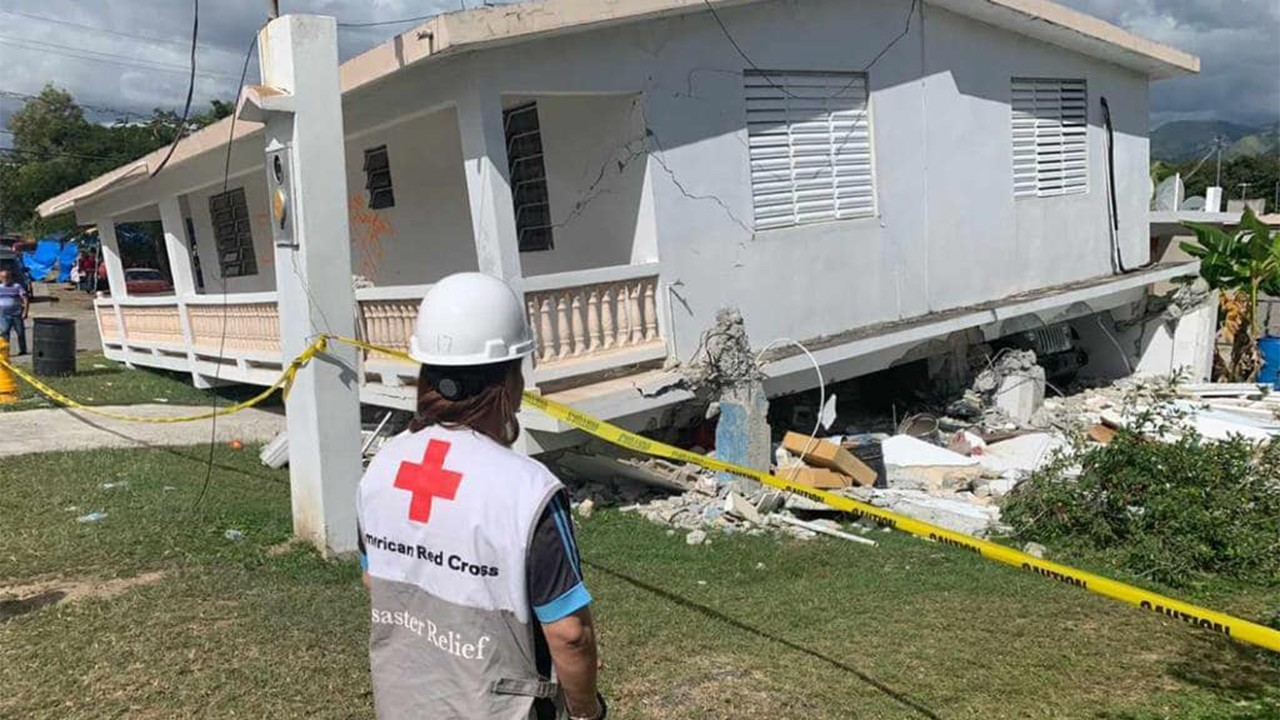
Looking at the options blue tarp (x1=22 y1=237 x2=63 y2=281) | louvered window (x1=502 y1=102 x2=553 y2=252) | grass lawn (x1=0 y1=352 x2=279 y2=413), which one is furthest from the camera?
blue tarp (x1=22 y1=237 x2=63 y2=281)

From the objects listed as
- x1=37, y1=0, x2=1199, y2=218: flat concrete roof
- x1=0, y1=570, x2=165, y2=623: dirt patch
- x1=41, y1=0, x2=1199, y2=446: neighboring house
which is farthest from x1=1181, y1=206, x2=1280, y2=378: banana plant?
x1=0, y1=570, x2=165, y2=623: dirt patch

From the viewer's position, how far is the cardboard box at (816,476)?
8039 mm

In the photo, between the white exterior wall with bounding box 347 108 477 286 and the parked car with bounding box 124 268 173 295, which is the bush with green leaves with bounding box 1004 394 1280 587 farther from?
the parked car with bounding box 124 268 173 295

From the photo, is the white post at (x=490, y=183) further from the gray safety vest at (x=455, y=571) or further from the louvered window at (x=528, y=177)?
the gray safety vest at (x=455, y=571)

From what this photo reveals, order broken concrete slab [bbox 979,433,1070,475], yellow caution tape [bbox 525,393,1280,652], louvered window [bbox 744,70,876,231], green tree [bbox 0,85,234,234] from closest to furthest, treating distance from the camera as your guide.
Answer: yellow caution tape [bbox 525,393,1280,652], louvered window [bbox 744,70,876,231], broken concrete slab [bbox 979,433,1070,475], green tree [bbox 0,85,234,234]

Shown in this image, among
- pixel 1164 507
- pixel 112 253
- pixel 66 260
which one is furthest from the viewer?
pixel 66 260

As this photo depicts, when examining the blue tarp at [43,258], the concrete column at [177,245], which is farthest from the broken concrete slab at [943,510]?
the blue tarp at [43,258]

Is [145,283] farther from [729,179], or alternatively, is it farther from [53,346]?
[729,179]

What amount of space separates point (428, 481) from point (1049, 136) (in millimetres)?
12242

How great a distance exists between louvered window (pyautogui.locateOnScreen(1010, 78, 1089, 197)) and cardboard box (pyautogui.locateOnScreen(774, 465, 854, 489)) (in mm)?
5610

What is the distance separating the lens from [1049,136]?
12523 mm

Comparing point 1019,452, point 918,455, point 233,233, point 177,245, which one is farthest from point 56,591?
point 233,233

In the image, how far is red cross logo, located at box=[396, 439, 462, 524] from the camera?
2068 mm

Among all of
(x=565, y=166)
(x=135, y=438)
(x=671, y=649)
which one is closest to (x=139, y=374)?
(x=135, y=438)
